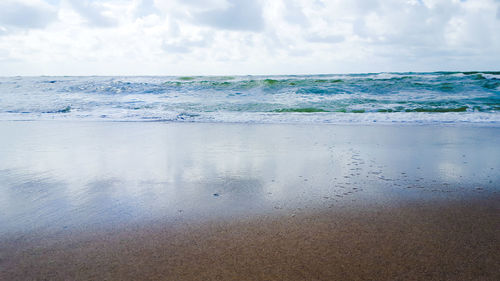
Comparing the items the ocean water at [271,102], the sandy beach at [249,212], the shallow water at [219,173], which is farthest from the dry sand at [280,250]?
the ocean water at [271,102]

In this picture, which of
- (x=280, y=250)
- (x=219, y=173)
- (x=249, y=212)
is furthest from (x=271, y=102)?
(x=280, y=250)

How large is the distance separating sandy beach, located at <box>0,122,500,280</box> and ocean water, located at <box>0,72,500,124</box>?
4.06 metres

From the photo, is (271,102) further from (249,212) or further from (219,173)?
(249,212)

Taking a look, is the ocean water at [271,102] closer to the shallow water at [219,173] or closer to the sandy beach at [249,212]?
the shallow water at [219,173]

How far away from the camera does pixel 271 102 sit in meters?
13.3

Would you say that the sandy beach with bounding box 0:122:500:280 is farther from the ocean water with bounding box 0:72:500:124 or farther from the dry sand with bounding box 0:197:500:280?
the ocean water with bounding box 0:72:500:124

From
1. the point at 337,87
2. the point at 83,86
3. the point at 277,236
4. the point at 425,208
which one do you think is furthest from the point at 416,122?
the point at 83,86

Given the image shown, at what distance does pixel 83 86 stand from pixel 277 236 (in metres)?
20.9

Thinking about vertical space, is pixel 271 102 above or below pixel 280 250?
above

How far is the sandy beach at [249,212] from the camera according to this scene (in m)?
1.73

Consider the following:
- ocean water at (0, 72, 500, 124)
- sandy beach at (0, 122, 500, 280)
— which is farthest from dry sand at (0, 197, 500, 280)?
ocean water at (0, 72, 500, 124)

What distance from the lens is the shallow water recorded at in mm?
2539

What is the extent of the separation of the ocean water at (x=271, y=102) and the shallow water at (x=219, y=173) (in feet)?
9.23

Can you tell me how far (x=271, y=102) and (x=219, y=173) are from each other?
396 inches
